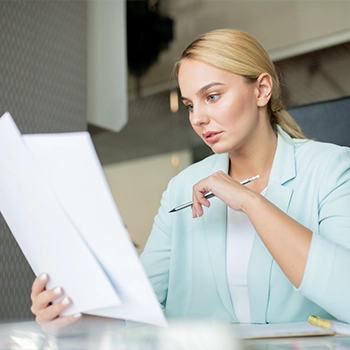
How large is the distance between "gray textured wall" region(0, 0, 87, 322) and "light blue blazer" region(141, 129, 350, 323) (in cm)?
113

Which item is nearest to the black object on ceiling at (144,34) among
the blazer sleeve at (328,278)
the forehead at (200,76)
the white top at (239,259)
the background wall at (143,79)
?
the background wall at (143,79)

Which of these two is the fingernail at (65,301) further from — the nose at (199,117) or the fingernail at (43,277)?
the nose at (199,117)

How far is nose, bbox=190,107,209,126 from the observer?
4.05ft

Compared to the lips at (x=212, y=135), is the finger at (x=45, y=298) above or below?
below

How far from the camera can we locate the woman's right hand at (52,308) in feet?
2.51

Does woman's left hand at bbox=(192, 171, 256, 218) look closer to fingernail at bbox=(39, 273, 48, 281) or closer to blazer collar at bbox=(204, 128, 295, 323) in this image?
blazer collar at bbox=(204, 128, 295, 323)

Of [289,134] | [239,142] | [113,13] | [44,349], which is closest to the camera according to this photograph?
[44,349]

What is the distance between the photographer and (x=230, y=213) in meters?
1.33

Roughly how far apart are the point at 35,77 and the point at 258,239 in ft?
5.69

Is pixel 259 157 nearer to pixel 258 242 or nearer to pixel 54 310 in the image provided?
pixel 258 242

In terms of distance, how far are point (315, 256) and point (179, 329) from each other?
285 millimetres

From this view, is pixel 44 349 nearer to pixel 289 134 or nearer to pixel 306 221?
pixel 306 221

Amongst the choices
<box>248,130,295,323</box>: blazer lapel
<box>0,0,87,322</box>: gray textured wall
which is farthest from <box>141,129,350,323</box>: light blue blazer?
<box>0,0,87,322</box>: gray textured wall

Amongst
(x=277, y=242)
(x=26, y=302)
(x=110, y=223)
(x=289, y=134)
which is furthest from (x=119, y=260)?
(x=26, y=302)
